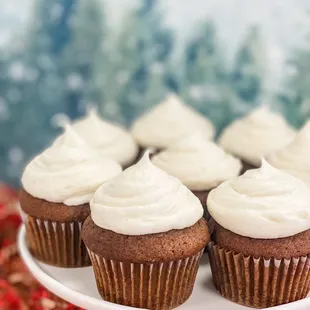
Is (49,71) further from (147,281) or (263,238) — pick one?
(263,238)

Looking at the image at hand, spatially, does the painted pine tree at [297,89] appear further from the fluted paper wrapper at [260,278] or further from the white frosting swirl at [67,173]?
the fluted paper wrapper at [260,278]

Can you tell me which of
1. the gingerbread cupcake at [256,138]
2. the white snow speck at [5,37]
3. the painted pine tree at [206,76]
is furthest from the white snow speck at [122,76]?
the gingerbread cupcake at [256,138]

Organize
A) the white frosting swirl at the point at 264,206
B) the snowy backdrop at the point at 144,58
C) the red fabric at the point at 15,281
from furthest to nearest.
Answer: the snowy backdrop at the point at 144,58, the red fabric at the point at 15,281, the white frosting swirl at the point at 264,206

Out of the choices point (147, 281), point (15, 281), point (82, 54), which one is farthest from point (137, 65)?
point (147, 281)

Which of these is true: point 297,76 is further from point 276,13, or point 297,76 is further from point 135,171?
point 135,171

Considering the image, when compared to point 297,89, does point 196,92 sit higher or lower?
lower

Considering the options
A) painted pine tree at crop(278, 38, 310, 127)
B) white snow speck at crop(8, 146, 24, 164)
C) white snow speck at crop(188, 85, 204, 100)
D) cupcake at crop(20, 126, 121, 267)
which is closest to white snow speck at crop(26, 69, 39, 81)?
white snow speck at crop(8, 146, 24, 164)

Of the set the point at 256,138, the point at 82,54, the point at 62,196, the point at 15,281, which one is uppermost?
the point at 82,54
